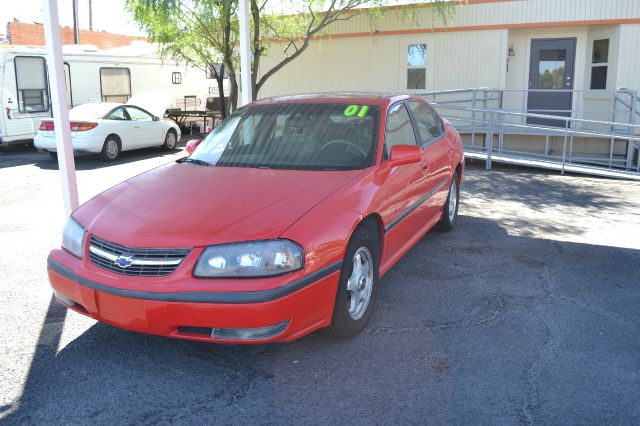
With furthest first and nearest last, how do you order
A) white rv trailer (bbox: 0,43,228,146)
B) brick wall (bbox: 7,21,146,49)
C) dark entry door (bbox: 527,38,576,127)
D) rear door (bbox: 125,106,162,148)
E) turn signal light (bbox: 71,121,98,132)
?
brick wall (bbox: 7,21,146,49) → white rv trailer (bbox: 0,43,228,146) → rear door (bbox: 125,106,162,148) → dark entry door (bbox: 527,38,576,127) → turn signal light (bbox: 71,121,98,132)

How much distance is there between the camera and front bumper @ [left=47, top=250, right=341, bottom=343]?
315 centimetres

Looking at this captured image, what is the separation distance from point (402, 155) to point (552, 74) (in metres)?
11.6

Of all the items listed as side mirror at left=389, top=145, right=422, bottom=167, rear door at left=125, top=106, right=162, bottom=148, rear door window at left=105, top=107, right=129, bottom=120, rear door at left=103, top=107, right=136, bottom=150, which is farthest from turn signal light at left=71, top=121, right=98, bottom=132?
side mirror at left=389, top=145, right=422, bottom=167

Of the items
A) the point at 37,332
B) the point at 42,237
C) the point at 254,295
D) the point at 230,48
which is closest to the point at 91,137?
the point at 230,48

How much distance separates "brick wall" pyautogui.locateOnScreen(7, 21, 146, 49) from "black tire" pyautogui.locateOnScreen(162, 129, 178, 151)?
727 inches

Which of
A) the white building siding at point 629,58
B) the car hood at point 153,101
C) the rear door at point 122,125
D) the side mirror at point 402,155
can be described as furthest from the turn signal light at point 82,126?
the white building siding at point 629,58

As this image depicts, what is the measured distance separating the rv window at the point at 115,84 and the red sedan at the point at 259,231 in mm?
13846

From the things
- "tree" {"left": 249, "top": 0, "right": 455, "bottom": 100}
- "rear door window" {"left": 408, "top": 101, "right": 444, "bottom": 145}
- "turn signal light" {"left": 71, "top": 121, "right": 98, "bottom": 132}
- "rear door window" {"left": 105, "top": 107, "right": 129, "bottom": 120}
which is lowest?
"turn signal light" {"left": 71, "top": 121, "right": 98, "bottom": 132}

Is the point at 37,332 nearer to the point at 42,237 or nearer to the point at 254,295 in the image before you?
the point at 254,295

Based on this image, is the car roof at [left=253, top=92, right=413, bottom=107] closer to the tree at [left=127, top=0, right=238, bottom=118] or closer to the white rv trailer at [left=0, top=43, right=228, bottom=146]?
the tree at [left=127, top=0, right=238, bottom=118]

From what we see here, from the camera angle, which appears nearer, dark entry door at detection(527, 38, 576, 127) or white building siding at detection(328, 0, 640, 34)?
white building siding at detection(328, 0, 640, 34)

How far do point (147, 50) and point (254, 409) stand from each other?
1801 cm

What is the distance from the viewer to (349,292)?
3889 millimetres

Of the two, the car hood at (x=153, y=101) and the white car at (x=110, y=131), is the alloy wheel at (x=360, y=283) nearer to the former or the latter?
the white car at (x=110, y=131)
